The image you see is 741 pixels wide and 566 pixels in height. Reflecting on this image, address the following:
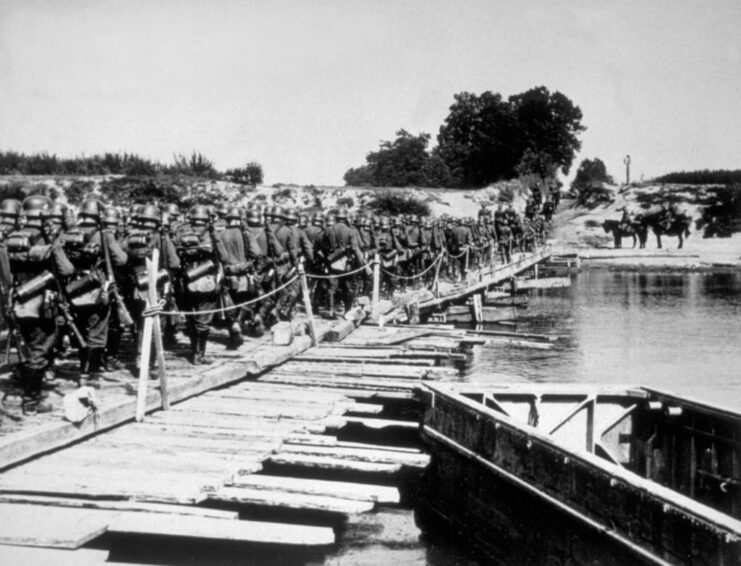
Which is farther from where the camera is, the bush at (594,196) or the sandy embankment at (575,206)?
the bush at (594,196)

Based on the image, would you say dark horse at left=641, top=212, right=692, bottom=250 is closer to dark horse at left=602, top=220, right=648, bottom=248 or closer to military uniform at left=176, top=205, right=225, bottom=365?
dark horse at left=602, top=220, right=648, bottom=248

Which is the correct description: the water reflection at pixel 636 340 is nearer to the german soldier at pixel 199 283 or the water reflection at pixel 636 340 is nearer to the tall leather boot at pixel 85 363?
the german soldier at pixel 199 283

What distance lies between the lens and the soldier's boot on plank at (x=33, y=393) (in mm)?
6719

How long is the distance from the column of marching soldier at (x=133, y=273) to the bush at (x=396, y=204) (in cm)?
2744

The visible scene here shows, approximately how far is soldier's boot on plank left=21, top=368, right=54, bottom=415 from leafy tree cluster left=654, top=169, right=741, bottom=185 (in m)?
54.5

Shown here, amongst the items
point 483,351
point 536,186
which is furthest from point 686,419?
point 536,186

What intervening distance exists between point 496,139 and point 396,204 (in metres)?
20.9

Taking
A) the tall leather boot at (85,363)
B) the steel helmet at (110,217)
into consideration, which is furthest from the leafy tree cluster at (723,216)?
the tall leather boot at (85,363)

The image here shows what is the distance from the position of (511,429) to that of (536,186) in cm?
4873

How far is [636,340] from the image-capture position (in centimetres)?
1858

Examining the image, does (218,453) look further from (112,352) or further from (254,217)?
(254,217)

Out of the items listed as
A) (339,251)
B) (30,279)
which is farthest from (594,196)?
(30,279)

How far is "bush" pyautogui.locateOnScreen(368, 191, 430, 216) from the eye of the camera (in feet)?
141

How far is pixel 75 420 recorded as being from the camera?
19.8 ft
